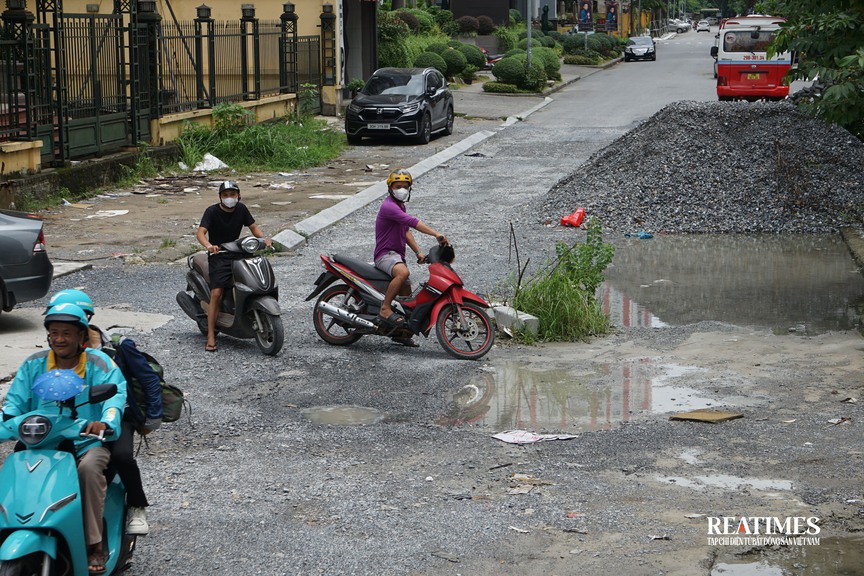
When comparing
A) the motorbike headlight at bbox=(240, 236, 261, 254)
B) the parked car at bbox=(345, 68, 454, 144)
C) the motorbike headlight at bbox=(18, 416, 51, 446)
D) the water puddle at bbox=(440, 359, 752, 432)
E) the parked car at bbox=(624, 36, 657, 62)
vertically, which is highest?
the parked car at bbox=(624, 36, 657, 62)

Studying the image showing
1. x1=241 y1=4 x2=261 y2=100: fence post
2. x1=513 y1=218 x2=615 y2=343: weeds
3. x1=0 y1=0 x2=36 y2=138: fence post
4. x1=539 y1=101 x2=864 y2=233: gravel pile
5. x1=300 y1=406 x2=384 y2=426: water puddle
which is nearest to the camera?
x1=300 y1=406 x2=384 y2=426: water puddle

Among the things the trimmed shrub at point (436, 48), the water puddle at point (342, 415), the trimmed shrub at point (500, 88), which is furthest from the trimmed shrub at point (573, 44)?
the water puddle at point (342, 415)

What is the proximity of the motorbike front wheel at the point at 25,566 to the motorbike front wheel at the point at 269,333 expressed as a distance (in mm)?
5340

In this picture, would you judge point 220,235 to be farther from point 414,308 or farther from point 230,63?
point 230,63

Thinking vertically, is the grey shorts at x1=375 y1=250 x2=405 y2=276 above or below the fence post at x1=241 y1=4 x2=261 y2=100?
below

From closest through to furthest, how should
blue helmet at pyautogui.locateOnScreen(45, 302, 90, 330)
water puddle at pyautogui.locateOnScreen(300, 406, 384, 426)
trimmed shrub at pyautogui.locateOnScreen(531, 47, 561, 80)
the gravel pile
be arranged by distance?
1. blue helmet at pyautogui.locateOnScreen(45, 302, 90, 330)
2. water puddle at pyautogui.locateOnScreen(300, 406, 384, 426)
3. the gravel pile
4. trimmed shrub at pyautogui.locateOnScreen(531, 47, 561, 80)

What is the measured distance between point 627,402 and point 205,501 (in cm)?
366

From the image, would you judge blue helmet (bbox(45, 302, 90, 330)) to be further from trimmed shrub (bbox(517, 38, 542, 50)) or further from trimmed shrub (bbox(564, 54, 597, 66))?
trimmed shrub (bbox(564, 54, 597, 66))

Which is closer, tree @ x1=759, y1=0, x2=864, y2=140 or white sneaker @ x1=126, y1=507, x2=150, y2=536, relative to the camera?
white sneaker @ x1=126, y1=507, x2=150, y2=536

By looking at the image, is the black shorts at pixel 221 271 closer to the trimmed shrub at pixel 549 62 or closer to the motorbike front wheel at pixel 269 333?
the motorbike front wheel at pixel 269 333

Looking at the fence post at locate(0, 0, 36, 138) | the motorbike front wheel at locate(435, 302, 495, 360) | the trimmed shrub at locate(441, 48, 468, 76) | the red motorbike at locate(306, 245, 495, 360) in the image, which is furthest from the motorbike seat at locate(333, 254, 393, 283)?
the trimmed shrub at locate(441, 48, 468, 76)

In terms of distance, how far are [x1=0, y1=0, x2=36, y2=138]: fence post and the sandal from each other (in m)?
14.2

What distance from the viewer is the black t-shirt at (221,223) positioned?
10438 mm

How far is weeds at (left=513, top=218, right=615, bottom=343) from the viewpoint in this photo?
36.4 ft
